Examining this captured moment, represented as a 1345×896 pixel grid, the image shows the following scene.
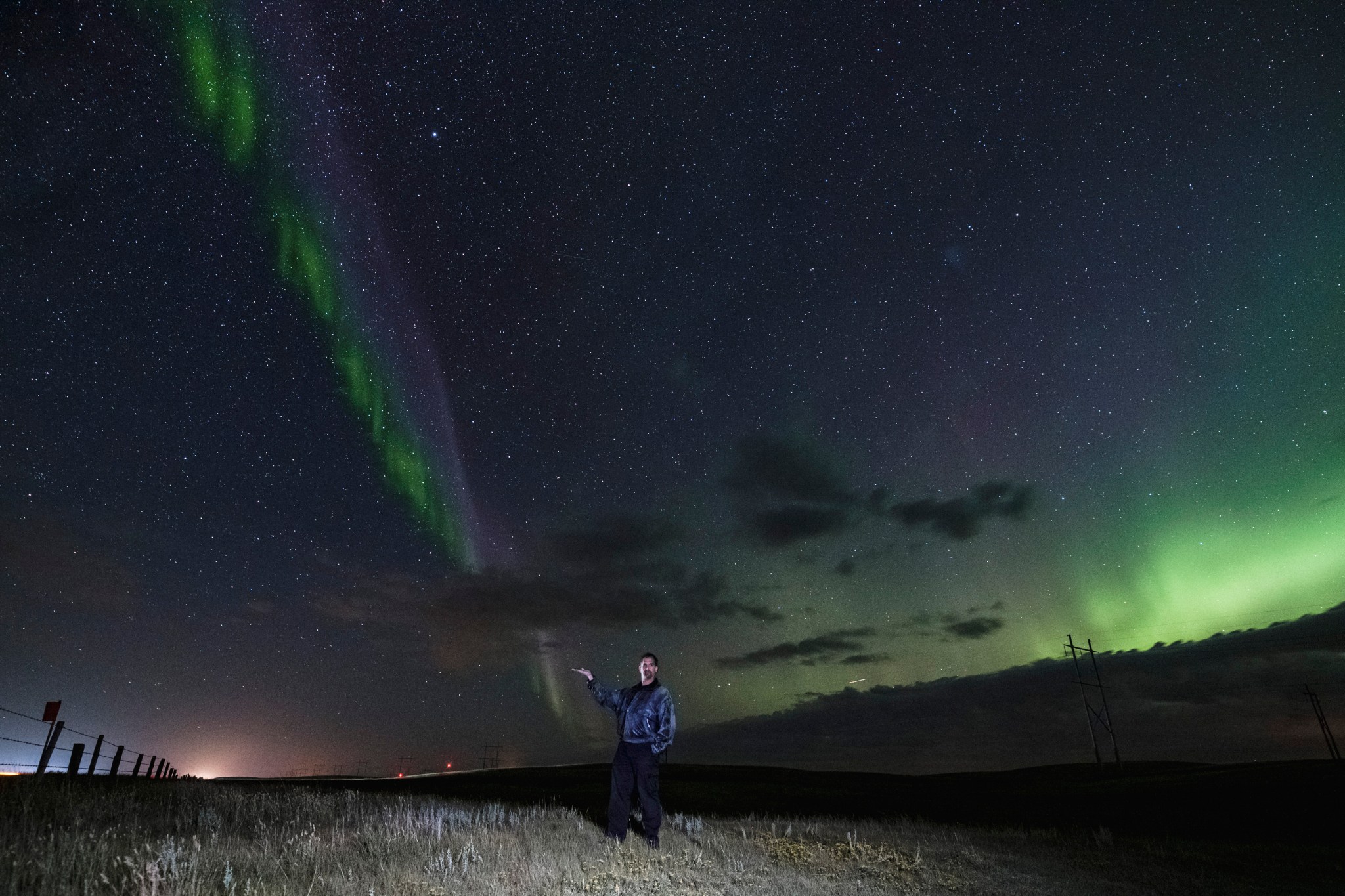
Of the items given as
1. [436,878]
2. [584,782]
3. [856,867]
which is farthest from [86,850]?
[584,782]

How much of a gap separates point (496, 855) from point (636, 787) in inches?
104

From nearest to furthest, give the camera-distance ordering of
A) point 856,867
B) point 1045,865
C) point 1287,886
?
1. point 856,867
2. point 1287,886
3. point 1045,865

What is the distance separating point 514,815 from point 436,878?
18.1ft

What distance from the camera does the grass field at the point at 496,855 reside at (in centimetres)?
607

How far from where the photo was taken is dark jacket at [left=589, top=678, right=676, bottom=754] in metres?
9.91

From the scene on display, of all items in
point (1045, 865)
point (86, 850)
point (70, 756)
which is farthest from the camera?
point (70, 756)

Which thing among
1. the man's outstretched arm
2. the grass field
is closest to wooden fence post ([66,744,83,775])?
the grass field

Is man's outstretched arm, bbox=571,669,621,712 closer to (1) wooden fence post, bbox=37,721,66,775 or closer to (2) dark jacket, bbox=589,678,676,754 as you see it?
(2) dark jacket, bbox=589,678,676,754

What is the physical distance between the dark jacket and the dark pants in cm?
13

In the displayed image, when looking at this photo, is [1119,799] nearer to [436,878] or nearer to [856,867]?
[856,867]

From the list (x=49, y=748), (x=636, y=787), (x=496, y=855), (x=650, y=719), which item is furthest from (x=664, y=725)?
(x=49, y=748)

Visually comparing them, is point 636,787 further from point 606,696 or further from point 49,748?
point 49,748

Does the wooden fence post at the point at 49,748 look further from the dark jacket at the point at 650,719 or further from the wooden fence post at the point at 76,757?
the dark jacket at the point at 650,719

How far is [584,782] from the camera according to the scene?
1652 inches
